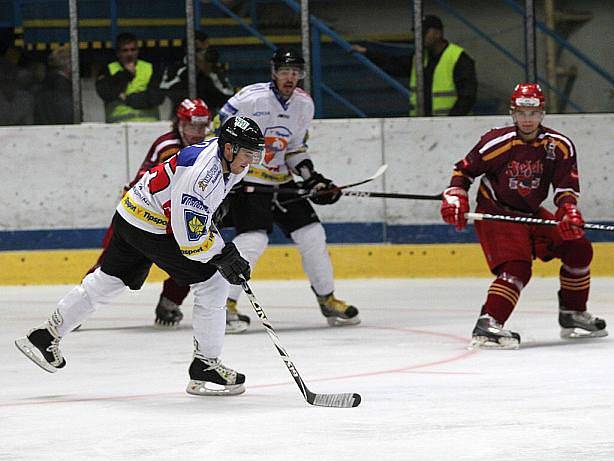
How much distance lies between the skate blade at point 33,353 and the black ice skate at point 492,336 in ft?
5.76

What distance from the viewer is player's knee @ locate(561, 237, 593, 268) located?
5801mm

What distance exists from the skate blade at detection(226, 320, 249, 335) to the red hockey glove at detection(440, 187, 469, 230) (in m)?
1.19

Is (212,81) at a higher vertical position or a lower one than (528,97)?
lower

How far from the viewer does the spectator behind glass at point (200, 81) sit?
9023mm

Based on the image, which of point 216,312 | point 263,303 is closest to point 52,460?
point 216,312

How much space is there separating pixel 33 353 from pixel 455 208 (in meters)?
1.84

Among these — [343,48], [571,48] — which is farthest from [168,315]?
[571,48]

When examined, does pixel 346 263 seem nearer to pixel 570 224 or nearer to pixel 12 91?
pixel 12 91

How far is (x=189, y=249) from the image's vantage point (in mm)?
4355

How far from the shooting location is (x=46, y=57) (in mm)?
9211

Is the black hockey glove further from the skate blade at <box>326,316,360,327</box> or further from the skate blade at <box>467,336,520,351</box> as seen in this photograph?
the skate blade at <box>326,316,360,327</box>

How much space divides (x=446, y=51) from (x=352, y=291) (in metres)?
1.91

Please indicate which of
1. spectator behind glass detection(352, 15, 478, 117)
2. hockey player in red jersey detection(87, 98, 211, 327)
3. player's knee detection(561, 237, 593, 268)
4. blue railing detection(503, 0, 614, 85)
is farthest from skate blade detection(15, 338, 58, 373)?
blue railing detection(503, 0, 614, 85)

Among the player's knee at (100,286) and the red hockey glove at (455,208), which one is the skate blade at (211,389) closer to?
the player's knee at (100,286)
